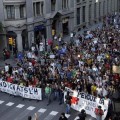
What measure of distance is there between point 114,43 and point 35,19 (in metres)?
11.5

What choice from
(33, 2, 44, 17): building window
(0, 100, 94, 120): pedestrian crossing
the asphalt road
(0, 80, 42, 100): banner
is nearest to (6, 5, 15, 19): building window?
(33, 2, 44, 17): building window

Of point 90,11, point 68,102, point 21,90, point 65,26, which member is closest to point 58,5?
point 65,26

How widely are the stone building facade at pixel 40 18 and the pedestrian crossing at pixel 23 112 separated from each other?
Result: 54.1 ft

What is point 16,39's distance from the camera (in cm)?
3778

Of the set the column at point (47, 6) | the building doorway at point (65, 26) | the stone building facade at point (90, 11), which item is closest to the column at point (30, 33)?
the column at point (47, 6)

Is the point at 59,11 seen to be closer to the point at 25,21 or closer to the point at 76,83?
the point at 25,21

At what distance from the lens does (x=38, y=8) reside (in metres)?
40.9

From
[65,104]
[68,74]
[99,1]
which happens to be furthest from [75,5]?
[65,104]

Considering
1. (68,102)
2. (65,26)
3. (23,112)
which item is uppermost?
(65,26)

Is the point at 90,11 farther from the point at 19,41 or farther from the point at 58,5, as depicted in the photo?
the point at 19,41

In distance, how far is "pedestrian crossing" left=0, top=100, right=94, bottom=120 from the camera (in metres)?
20.5

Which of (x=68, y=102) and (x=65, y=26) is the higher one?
(x=65, y=26)

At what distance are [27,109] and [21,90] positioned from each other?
211 cm

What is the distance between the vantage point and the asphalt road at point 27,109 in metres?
20.6
